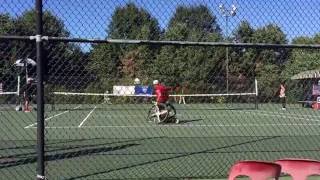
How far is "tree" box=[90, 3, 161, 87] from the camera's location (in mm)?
8547

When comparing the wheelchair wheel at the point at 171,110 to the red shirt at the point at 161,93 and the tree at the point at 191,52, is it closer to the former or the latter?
the red shirt at the point at 161,93

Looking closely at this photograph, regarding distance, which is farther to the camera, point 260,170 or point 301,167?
point 301,167

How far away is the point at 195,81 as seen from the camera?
615 inches

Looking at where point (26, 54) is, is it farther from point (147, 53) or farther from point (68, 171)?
point (147, 53)

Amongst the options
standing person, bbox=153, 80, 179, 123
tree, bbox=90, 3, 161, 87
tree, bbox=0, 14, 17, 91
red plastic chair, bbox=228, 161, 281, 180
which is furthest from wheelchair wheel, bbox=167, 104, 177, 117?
red plastic chair, bbox=228, 161, 281, 180

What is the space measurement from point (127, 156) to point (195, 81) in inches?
206

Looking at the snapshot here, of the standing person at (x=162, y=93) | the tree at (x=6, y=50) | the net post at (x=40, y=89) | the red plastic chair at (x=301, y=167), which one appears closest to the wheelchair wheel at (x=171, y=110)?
the standing person at (x=162, y=93)

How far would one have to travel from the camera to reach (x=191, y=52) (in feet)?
39.5

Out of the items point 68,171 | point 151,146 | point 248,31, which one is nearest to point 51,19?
point 68,171

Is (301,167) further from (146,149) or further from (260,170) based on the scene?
(146,149)

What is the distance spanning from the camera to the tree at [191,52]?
9828 millimetres

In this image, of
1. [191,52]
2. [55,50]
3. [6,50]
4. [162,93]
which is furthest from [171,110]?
[6,50]

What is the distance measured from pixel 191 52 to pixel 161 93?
8.21 metres

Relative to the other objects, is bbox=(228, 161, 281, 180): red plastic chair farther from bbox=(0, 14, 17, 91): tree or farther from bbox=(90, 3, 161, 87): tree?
bbox=(0, 14, 17, 91): tree
